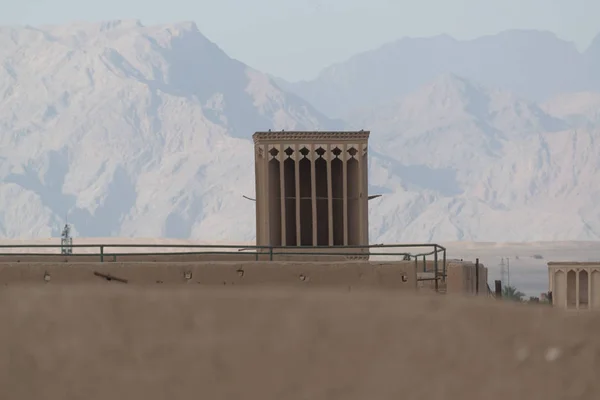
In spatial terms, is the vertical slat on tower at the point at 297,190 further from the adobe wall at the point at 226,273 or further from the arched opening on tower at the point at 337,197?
the adobe wall at the point at 226,273

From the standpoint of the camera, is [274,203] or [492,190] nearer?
[274,203]

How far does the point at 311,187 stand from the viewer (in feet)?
84.2

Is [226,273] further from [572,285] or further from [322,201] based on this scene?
[572,285]

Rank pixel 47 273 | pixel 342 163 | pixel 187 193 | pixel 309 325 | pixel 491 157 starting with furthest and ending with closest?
pixel 491 157 < pixel 187 193 < pixel 342 163 < pixel 47 273 < pixel 309 325

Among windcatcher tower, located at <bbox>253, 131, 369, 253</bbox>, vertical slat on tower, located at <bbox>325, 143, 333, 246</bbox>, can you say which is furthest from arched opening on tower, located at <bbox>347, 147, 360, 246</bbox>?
vertical slat on tower, located at <bbox>325, 143, 333, 246</bbox>

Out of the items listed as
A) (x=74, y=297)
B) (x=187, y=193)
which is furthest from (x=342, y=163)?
(x=187, y=193)

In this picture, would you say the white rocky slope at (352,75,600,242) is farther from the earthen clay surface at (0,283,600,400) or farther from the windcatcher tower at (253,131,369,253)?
the earthen clay surface at (0,283,600,400)

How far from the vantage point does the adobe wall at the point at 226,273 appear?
47.6 ft

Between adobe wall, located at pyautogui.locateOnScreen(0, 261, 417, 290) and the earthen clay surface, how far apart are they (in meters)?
6.17

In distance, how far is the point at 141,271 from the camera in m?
14.7

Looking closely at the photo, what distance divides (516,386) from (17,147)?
17197 cm

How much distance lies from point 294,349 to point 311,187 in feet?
58.7

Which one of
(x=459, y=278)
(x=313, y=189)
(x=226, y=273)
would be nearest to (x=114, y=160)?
(x=313, y=189)

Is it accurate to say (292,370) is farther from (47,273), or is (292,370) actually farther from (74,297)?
(47,273)
